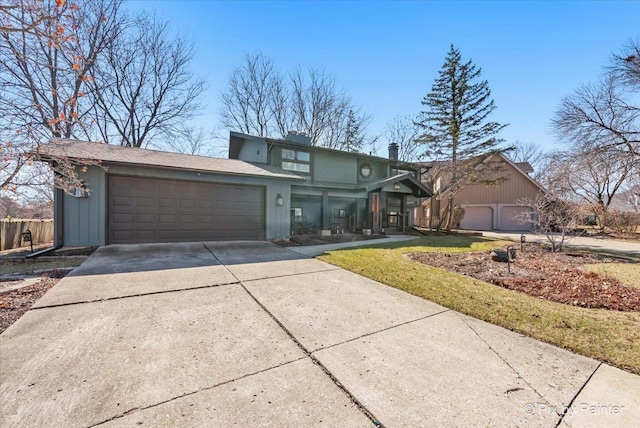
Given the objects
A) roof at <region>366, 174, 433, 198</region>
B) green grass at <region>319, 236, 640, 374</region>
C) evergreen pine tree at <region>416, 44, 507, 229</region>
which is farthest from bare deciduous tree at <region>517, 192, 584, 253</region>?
evergreen pine tree at <region>416, 44, 507, 229</region>

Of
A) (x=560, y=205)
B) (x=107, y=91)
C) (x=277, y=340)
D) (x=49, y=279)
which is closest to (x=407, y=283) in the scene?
(x=277, y=340)

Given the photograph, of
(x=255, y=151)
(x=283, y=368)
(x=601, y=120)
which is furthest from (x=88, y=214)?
(x=601, y=120)

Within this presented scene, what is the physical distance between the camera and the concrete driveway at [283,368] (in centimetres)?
172

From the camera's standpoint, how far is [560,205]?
934 centimetres

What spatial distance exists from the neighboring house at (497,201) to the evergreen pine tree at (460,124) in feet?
11.8

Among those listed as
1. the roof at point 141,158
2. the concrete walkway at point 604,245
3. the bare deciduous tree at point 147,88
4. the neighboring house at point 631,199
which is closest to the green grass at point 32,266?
the roof at point 141,158

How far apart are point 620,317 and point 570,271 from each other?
3112mm

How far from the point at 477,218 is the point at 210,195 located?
905 inches

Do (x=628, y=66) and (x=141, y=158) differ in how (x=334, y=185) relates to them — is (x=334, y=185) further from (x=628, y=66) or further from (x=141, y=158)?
(x=628, y=66)

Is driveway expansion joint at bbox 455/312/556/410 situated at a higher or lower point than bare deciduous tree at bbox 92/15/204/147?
lower

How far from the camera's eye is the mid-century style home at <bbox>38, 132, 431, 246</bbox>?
7.75m

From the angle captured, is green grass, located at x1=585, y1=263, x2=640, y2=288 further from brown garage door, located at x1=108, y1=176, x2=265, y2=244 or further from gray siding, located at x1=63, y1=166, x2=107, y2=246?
gray siding, located at x1=63, y1=166, x2=107, y2=246

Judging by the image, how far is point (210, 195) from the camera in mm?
9516

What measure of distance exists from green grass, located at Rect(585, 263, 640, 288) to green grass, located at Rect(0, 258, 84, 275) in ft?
39.8
